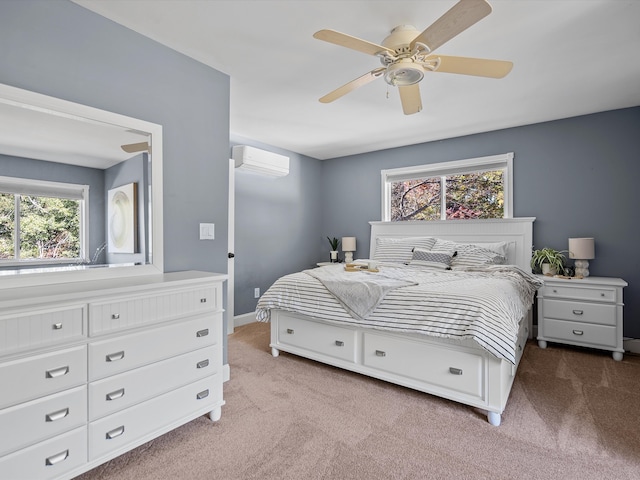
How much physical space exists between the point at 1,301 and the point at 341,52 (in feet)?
7.40

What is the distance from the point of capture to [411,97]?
7.62 feet

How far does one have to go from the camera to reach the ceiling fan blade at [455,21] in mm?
1417

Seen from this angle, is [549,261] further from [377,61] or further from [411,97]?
[377,61]

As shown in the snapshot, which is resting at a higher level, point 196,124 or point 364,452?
point 196,124

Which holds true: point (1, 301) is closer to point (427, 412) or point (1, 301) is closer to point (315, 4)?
point (315, 4)

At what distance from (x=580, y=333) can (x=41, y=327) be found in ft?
13.1

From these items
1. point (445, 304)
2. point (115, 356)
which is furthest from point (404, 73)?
point (115, 356)

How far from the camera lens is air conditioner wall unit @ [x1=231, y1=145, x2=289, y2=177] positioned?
3863mm

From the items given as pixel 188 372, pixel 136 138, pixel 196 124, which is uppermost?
pixel 196 124

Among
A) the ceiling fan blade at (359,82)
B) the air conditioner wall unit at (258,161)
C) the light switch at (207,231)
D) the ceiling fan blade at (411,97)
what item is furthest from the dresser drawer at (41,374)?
the air conditioner wall unit at (258,161)

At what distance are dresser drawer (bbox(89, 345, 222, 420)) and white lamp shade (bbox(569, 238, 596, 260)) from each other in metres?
3.38

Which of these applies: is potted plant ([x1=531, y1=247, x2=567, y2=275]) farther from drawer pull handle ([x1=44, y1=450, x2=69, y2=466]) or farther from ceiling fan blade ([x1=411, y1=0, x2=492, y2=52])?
drawer pull handle ([x1=44, y1=450, x2=69, y2=466])

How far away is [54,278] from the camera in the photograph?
1696 millimetres

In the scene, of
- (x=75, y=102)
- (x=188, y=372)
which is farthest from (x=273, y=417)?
(x=75, y=102)
